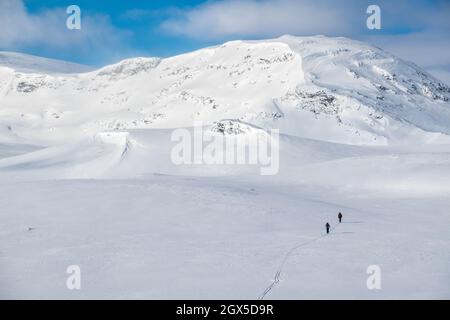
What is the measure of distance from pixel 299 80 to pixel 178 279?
160836 millimetres

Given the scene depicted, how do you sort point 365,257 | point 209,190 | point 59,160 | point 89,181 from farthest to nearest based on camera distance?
point 59,160, point 89,181, point 209,190, point 365,257

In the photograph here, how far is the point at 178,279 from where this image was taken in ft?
77.2

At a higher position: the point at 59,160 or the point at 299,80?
the point at 299,80

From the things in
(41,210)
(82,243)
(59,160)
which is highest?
(59,160)

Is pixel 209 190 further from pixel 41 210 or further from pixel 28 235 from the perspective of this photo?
pixel 28 235

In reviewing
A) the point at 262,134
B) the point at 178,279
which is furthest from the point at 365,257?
the point at 262,134

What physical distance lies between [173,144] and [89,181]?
5736 cm

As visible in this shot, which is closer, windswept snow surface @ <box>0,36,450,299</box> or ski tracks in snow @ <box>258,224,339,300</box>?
ski tracks in snow @ <box>258,224,339,300</box>

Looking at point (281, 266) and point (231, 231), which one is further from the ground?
point (231, 231)

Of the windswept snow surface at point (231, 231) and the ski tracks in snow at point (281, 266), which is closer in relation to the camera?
the ski tracks in snow at point (281, 266)

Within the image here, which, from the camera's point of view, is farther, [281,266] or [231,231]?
[231,231]

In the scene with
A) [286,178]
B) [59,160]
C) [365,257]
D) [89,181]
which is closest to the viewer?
[365,257]

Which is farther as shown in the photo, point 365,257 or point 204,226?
point 204,226

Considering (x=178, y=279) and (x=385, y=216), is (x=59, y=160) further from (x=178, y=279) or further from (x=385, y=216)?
(x=178, y=279)
